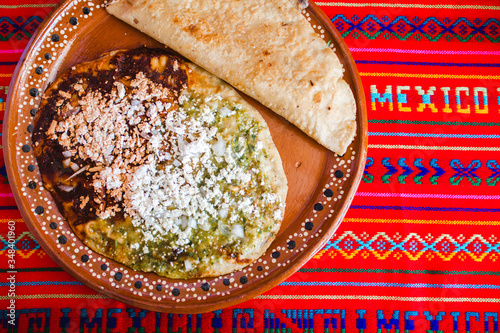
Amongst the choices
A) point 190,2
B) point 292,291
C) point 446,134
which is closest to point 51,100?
point 190,2

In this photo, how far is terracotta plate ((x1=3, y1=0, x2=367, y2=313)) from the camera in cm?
164

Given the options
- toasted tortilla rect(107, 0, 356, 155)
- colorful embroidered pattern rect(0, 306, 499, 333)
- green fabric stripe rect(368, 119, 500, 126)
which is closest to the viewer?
toasted tortilla rect(107, 0, 356, 155)

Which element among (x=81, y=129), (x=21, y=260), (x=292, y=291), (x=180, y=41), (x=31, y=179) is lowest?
(x=292, y=291)

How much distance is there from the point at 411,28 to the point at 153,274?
1977 millimetres

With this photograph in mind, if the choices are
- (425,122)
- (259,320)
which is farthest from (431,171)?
(259,320)

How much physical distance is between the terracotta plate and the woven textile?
0.26 meters

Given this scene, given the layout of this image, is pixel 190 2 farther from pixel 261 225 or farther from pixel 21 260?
pixel 21 260

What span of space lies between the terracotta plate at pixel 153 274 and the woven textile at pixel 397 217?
256 millimetres

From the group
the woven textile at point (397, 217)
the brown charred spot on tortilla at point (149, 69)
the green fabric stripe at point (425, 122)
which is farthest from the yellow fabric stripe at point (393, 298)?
the brown charred spot on tortilla at point (149, 69)

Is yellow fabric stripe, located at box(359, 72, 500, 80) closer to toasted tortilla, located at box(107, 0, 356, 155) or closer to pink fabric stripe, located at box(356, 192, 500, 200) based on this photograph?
toasted tortilla, located at box(107, 0, 356, 155)

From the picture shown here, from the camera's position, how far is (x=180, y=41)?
165cm

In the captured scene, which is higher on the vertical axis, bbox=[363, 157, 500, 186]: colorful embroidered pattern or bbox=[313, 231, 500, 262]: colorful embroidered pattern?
bbox=[363, 157, 500, 186]: colorful embroidered pattern

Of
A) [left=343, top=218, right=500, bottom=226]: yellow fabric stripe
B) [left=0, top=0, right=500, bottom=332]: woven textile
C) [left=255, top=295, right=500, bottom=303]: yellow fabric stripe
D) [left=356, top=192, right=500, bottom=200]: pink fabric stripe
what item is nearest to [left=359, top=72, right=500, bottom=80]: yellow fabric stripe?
[left=0, top=0, right=500, bottom=332]: woven textile

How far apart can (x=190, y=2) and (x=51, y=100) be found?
843 mm
